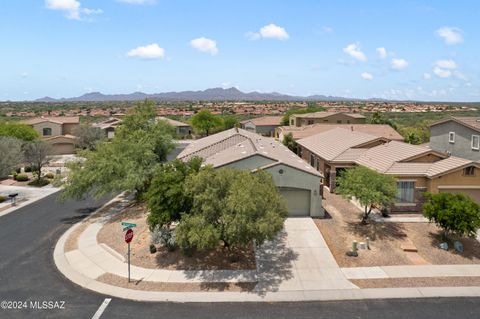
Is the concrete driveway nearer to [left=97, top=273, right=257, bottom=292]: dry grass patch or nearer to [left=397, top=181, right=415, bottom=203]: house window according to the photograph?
[left=97, top=273, right=257, bottom=292]: dry grass patch

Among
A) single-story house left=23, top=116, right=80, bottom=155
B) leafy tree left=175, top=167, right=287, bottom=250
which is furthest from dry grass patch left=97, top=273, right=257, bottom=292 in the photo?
single-story house left=23, top=116, right=80, bottom=155

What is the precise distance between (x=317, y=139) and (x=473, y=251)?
2520 centimetres

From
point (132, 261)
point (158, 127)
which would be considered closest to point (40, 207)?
point (158, 127)

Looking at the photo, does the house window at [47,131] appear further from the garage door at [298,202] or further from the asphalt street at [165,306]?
the garage door at [298,202]

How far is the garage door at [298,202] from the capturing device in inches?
1051

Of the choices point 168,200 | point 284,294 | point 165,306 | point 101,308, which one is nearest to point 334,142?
point 168,200

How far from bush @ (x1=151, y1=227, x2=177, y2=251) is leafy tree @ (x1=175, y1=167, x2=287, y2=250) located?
10.9 feet

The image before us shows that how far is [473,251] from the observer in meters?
21.5

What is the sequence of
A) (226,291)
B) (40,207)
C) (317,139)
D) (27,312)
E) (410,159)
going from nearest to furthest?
(27,312) → (226,291) → (410,159) → (40,207) → (317,139)

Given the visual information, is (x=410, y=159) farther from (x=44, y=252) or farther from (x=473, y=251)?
(x=44, y=252)

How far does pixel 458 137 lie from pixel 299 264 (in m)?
24.5

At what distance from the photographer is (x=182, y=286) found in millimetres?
17250

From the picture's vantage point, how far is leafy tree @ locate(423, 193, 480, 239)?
2073cm

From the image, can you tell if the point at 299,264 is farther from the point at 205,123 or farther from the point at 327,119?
the point at 205,123
